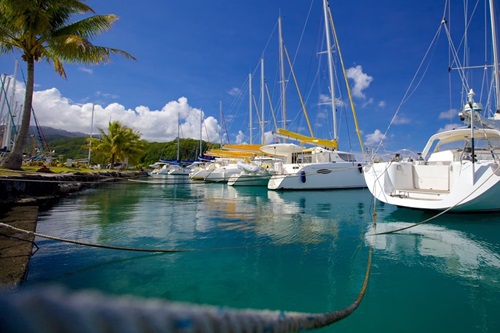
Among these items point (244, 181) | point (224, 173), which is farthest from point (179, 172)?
point (244, 181)

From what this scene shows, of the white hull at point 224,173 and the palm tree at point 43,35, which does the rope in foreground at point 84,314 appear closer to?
the palm tree at point 43,35

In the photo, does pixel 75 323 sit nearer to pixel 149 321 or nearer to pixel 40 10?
pixel 149 321

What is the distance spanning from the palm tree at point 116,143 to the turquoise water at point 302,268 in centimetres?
3797

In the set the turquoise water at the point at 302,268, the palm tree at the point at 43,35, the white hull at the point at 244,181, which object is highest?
the palm tree at the point at 43,35

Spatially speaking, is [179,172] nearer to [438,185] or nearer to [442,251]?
[438,185]

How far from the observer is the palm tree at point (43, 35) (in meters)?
12.0

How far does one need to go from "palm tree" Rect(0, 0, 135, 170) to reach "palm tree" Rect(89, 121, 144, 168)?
29809mm

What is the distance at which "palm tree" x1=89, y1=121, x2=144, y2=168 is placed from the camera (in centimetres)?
4234

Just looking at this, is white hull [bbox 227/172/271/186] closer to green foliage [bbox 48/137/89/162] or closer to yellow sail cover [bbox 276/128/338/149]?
yellow sail cover [bbox 276/128/338/149]

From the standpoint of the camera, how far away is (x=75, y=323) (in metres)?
0.56

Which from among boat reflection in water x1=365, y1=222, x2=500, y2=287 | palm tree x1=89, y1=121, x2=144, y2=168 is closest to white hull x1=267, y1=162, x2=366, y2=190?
boat reflection in water x1=365, y1=222, x2=500, y2=287

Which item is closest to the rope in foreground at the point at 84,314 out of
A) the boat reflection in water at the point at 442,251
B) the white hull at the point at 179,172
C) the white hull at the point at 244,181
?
the boat reflection in water at the point at 442,251

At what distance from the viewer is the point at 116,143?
1678 inches

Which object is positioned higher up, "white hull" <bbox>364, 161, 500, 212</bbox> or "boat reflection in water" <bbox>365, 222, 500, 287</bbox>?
"white hull" <bbox>364, 161, 500, 212</bbox>
